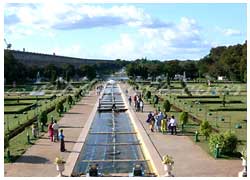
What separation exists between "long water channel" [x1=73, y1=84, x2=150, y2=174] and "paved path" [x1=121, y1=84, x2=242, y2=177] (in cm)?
64

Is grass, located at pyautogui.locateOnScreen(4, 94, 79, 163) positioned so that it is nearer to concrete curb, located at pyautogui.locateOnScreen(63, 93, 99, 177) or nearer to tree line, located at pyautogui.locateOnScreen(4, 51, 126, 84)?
concrete curb, located at pyautogui.locateOnScreen(63, 93, 99, 177)

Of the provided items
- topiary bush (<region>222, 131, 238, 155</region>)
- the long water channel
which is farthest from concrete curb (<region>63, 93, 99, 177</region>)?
topiary bush (<region>222, 131, 238, 155</region>)

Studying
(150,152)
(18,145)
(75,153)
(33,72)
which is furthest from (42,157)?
(33,72)

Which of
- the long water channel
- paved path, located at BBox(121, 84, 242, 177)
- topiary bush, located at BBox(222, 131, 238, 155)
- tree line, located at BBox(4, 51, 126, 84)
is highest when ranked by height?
tree line, located at BBox(4, 51, 126, 84)

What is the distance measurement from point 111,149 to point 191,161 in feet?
9.38

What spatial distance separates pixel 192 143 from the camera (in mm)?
13445

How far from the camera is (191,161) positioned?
1103cm

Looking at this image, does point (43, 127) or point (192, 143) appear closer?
point (192, 143)

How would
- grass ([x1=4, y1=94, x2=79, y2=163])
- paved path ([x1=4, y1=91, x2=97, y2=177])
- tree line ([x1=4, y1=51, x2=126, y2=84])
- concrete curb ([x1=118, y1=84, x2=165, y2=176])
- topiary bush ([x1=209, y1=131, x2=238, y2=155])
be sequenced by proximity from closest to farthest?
paved path ([x1=4, y1=91, x2=97, y2=177]), concrete curb ([x1=118, y1=84, x2=165, y2=176]), topiary bush ([x1=209, y1=131, x2=238, y2=155]), grass ([x1=4, y1=94, x2=79, y2=163]), tree line ([x1=4, y1=51, x2=126, y2=84])

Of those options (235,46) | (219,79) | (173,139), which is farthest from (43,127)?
(219,79)

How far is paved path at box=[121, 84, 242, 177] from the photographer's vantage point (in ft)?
32.7

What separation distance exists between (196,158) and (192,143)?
209cm

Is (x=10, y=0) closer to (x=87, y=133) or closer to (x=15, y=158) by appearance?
(x=15, y=158)

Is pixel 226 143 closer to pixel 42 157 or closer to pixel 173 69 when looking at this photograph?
pixel 42 157
